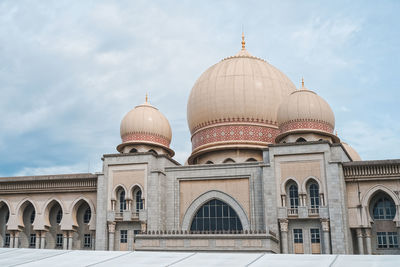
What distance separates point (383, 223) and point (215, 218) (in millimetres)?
8329

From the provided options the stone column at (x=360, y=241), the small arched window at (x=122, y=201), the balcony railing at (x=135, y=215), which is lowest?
the stone column at (x=360, y=241)

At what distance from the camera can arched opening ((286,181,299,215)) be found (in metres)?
24.4

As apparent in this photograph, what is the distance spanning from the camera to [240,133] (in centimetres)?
3006

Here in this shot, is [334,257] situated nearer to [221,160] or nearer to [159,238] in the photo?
[159,238]

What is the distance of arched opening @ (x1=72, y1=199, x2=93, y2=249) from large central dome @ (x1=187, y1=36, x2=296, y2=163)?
23.5ft

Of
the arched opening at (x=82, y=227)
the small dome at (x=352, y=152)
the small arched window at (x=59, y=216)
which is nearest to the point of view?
the arched opening at (x=82, y=227)

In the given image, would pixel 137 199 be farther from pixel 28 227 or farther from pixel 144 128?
pixel 28 227

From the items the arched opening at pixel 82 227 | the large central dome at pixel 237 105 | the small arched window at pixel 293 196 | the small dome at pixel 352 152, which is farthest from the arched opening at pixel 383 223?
the arched opening at pixel 82 227

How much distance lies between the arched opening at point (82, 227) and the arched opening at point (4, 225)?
15.5ft

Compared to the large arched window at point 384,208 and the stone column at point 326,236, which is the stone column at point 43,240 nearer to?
the stone column at point 326,236

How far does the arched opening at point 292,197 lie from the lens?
24.4m

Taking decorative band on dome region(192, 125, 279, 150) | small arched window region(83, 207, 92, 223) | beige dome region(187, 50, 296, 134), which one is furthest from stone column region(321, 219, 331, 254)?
small arched window region(83, 207, 92, 223)

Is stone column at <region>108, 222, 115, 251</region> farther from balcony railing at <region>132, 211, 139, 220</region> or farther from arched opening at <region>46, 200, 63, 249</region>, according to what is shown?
arched opening at <region>46, 200, 63, 249</region>

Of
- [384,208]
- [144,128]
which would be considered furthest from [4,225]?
[384,208]
